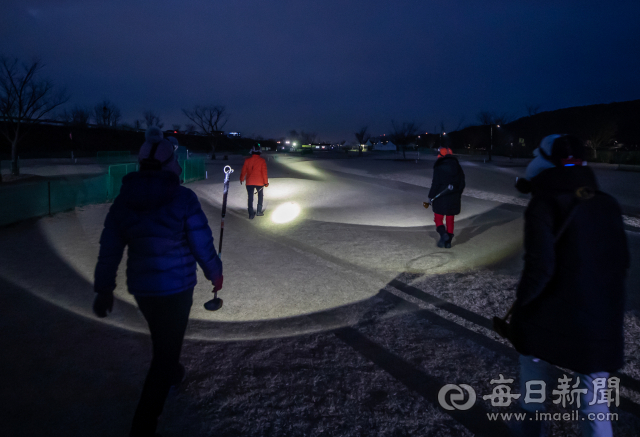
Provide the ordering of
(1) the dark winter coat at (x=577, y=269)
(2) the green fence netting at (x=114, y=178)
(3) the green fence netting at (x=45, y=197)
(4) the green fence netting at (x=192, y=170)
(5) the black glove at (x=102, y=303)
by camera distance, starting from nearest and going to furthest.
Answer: (1) the dark winter coat at (x=577, y=269) → (5) the black glove at (x=102, y=303) → (3) the green fence netting at (x=45, y=197) → (2) the green fence netting at (x=114, y=178) → (4) the green fence netting at (x=192, y=170)

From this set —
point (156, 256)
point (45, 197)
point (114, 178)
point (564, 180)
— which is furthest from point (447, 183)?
point (114, 178)

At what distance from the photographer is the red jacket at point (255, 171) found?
9.32 metres

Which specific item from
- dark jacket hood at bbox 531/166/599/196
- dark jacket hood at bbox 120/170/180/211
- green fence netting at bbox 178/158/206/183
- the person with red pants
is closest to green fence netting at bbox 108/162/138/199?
green fence netting at bbox 178/158/206/183

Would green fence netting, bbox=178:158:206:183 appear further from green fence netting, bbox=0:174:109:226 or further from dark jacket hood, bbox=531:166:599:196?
dark jacket hood, bbox=531:166:599:196

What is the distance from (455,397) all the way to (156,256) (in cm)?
232

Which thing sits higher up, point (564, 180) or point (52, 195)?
point (564, 180)

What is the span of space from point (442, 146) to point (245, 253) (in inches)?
147

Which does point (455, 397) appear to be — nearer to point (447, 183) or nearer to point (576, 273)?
point (576, 273)

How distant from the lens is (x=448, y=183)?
666 cm

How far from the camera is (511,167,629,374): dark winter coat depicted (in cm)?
188

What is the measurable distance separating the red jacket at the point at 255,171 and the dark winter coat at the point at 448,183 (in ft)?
13.6

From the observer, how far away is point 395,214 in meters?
10.7

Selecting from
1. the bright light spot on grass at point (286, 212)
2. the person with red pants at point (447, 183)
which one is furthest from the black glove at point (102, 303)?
the bright light spot on grass at point (286, 212)

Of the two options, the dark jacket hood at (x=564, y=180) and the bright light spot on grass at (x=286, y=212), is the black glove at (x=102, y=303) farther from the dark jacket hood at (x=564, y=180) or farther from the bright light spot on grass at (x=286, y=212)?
the bright light spot on grass at (x=286, y=212)
